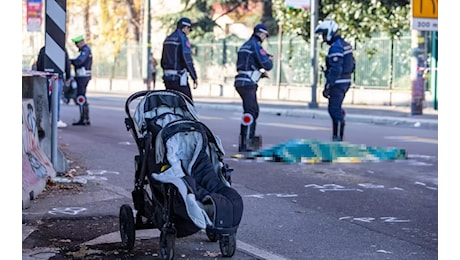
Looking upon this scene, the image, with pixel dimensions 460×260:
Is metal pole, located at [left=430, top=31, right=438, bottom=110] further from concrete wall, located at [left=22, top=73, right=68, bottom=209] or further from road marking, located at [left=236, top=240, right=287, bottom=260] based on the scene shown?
road marking, located at [left=236, top=240, right=287, bottom=260]

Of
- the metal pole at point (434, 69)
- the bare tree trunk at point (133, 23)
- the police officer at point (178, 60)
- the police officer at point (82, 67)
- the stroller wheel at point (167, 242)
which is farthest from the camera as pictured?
the bare tree trunk at point (133, 23)

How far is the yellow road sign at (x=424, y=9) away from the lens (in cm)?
2009

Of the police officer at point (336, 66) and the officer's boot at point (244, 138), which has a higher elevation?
the police officer at point (336, 66)

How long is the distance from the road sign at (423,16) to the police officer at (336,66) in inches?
245

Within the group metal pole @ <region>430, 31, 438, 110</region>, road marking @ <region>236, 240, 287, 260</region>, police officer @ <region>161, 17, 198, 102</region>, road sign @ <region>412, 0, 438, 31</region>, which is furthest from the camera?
metal pole @ <region>430, 31, 438, 110</region>

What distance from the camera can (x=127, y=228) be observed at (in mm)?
6621

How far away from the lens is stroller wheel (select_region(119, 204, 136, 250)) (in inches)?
259

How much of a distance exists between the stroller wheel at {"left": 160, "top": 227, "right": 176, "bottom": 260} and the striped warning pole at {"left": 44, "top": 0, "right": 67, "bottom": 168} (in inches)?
164

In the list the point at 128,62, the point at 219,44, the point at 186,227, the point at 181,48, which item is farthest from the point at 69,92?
the point at 128,62

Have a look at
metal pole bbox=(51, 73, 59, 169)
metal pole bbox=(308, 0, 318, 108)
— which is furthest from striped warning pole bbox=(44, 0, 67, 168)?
metal pole bbox=(308, 0, 318, 108)

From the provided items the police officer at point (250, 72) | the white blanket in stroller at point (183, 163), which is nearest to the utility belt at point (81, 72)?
the police officer at point (250, 72)

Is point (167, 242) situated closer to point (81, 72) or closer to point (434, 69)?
point (81, 72)

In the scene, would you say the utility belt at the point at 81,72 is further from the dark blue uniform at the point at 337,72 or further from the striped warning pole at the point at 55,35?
the striped warning pole at the point at 55,35

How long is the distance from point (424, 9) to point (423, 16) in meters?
0.27
